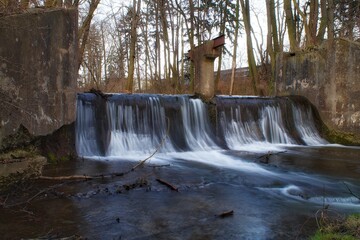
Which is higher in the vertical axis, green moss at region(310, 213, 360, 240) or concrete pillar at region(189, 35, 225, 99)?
concrete pillar at region(189, 35, 225, 99)

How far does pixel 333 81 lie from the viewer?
11.9 m

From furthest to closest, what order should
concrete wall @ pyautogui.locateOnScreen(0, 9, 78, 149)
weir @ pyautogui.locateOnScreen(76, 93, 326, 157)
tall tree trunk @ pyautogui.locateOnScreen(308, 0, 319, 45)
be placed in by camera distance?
tall tree trunk @ pyautogui.locateOnScreen(308, 0, 319, 45) < weir @ pyautogui.locateOnScreen(76, 93, 326, 157) < concrete wall @ pyautogui.locateOnScreen(0, 9, 78, 149)

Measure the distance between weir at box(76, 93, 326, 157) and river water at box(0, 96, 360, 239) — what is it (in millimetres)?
31

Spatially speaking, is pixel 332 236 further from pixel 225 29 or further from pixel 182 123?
pixel 225 29

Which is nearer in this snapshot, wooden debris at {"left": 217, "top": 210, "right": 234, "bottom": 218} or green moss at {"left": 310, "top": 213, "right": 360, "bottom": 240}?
green moss at {"left": 310, "top": 213, "right": 360, "bottom": 240}

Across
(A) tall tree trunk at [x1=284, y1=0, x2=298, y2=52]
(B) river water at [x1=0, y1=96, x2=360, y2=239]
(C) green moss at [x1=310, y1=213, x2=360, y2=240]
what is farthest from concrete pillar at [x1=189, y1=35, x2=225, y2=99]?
(C) green moss at [x1=310, y1=213, x2=360, y2=240]

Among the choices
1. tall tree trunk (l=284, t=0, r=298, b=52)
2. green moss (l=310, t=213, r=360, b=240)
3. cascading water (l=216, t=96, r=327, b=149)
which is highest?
A: tall tree trunk (l=284, t=0, r=298, b=52)

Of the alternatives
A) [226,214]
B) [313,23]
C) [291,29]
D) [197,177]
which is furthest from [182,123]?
[313,23]

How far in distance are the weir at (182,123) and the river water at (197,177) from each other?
0.03m

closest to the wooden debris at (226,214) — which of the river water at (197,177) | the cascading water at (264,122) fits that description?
the river water at (197,177)

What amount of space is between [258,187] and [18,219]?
3566 millimetres

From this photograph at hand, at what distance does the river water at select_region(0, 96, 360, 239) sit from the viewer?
12.9 ft

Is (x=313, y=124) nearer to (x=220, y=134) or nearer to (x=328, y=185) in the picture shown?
(x=220, y=134)

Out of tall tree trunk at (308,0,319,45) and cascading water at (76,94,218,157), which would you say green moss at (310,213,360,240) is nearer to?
cascading water at (76,94,218,157)
